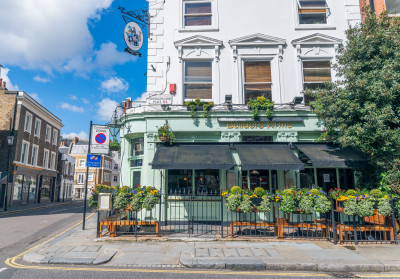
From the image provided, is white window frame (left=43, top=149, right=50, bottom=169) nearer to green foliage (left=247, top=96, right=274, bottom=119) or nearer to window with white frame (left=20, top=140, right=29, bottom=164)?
window with white frame (left=20, top=140, right=29, bottom=164)

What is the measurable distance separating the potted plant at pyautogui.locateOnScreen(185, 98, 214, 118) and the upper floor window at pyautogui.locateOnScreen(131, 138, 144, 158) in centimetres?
→ 266

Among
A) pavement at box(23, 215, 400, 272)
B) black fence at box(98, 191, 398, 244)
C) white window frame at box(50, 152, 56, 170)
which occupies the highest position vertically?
white window frame at box(50, 152, 56, 170)

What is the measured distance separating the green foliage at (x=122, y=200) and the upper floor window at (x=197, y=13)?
8514 millimetres

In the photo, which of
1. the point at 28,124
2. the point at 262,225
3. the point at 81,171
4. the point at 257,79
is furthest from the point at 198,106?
the point at 81,171

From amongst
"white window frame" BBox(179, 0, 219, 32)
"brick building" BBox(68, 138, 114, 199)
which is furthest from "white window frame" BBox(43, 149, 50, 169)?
"white window frame" BBox(179, 0, 219, 32)

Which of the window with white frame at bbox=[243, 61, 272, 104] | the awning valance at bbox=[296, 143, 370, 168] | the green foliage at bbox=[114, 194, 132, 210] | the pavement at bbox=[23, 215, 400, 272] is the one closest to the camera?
the pavement at bbox=[23, 215, 400, 272]

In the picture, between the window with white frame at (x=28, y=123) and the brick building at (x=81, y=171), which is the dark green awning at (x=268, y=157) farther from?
the brick building at (x=81, y=171)

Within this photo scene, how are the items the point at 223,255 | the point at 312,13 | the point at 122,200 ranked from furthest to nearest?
1. the point at 312,13
2. the point at 122,200
3. the point at 223,255

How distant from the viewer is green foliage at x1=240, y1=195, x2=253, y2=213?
27.9 ft

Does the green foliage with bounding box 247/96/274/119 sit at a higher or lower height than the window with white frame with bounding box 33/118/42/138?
lower

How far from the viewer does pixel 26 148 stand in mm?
27750

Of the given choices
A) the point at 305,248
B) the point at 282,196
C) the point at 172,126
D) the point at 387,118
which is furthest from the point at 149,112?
the point at 387,118

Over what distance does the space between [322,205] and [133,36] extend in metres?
11.1

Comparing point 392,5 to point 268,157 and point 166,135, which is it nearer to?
point 268,157
